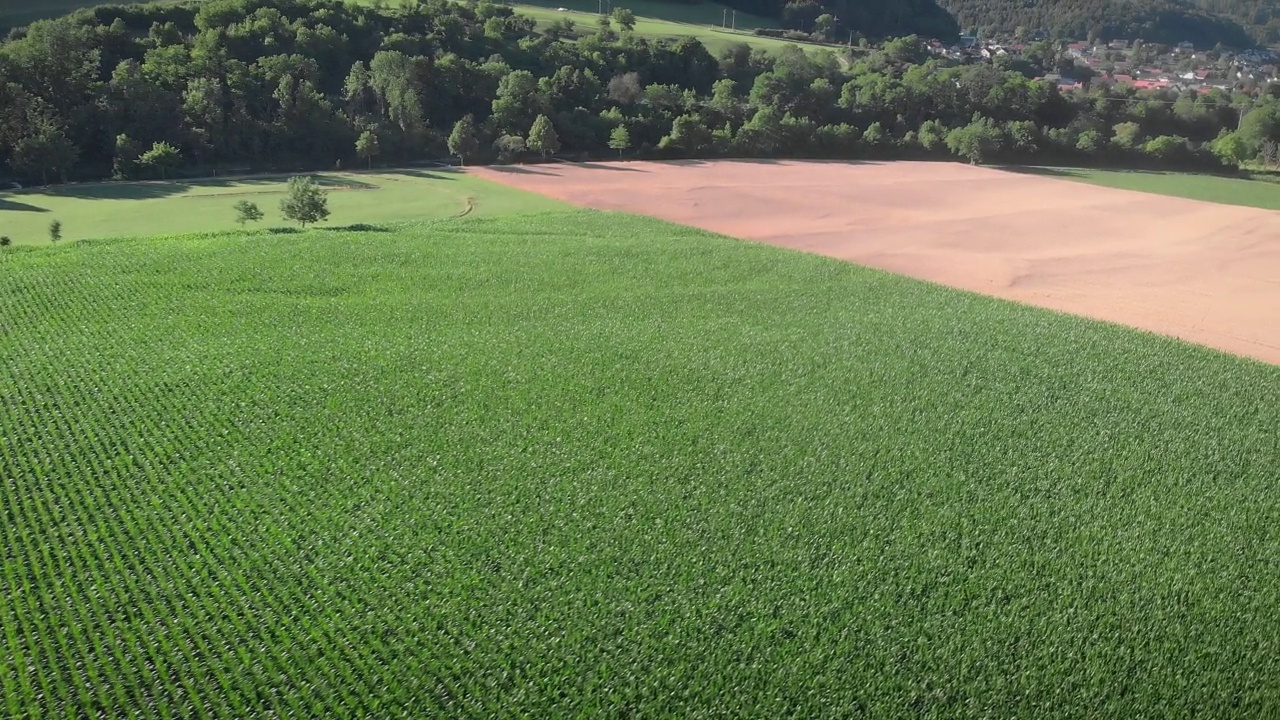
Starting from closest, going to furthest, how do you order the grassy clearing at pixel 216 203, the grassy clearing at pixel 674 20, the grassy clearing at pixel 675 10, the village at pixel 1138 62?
1. the grassy clearing at pixel 216 203
2. the grassy clearing at pixel 674 20
3. the grassy clearing at pixel 675 10
4. the village at pixel 1138 62

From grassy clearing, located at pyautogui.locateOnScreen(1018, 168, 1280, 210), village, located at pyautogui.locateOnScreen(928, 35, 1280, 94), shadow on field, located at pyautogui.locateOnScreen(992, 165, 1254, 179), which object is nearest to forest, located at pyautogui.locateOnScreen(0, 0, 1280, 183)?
shadow on field, located at pyautogui.locateOnScreen(992, 165, 1254, 179)

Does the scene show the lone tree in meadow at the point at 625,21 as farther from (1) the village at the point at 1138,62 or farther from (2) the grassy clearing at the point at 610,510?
(2) the grassy clearing at the point at 610,510

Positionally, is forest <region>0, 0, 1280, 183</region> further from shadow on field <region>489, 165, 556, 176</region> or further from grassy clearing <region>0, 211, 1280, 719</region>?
grassy clearing <region>0, 211, 1280, 719</region>

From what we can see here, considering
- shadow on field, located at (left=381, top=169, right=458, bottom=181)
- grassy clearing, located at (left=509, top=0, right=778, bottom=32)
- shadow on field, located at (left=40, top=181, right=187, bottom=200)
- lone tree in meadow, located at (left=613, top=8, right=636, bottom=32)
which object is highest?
grassy clearing, located at (left=509, top=0, right=778, bottom=32)

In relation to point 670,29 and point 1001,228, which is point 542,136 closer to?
point 1001,228

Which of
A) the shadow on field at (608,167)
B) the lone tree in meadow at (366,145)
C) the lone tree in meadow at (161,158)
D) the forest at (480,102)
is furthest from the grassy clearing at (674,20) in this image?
the lone tree in meadow at (161,158)

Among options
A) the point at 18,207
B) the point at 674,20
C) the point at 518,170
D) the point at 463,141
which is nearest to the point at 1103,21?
the point at 674,20
